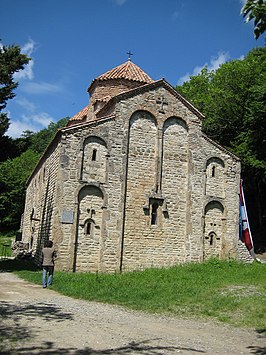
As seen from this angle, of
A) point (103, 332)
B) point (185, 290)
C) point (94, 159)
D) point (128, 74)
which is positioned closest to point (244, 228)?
point (94, 159)

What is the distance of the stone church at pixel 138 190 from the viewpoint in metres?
18.1

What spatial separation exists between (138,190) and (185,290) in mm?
7257

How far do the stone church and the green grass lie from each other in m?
1.40

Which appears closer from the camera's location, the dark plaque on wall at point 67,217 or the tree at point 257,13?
the tree at point 257,13

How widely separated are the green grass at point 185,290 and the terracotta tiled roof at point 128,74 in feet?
42.1

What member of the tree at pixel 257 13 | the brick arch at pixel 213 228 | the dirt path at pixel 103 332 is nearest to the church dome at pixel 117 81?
the brick arch at pixel 213 228

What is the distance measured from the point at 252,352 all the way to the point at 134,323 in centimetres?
275

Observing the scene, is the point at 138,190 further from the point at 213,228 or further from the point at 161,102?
the point at 161,102

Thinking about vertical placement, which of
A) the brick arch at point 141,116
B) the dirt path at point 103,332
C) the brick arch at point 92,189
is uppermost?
the brick arch at point 141,116

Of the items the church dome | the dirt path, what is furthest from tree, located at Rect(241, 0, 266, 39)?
the church dome

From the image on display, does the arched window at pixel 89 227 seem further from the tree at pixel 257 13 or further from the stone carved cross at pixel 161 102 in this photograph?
the tree at pixel 257 13

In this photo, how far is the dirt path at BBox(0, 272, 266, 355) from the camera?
21.2ft

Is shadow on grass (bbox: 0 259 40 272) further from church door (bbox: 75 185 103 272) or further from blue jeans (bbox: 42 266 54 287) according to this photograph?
blue jeans (bbox: 42 266 54 287)

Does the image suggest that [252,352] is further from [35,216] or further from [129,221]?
[35,216]
